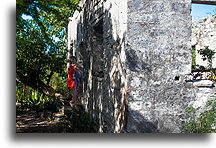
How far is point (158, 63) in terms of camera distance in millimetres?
2719

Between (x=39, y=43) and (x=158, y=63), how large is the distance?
5.92 ft

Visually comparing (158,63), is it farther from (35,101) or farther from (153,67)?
(35,101)

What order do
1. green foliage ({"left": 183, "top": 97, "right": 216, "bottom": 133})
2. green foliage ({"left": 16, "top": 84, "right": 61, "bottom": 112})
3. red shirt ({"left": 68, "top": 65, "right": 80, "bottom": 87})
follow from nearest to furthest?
green foliage ({"left": 183, "top": 97, "right": 216, "bottom": 133}), green foliage ({"left": 16, "top": 84, "right": 61, "bottom": 112}), red shirt ({"left": 68, "top": 65, "right": 80, "bottom": 87})

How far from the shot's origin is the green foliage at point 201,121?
2787 mm

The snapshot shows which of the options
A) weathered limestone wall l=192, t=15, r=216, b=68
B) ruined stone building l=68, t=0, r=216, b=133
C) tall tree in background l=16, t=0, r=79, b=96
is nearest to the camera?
ruined stone building l=68, t=0, r=216, b=133

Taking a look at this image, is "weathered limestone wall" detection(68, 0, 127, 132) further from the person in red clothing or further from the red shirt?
the red shirt

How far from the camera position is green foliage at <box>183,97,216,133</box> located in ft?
9.14

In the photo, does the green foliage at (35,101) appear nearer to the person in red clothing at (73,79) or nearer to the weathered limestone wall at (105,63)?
the person in red clothing at (73,79)

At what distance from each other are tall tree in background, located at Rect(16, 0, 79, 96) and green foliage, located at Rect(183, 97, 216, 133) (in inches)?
81.8

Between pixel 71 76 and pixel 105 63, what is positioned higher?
pixel 105 63

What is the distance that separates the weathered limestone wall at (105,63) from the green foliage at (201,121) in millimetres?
772

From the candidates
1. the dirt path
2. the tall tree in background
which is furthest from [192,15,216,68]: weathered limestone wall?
the dirt path

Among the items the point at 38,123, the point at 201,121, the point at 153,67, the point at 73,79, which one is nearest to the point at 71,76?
the point at 73,79
